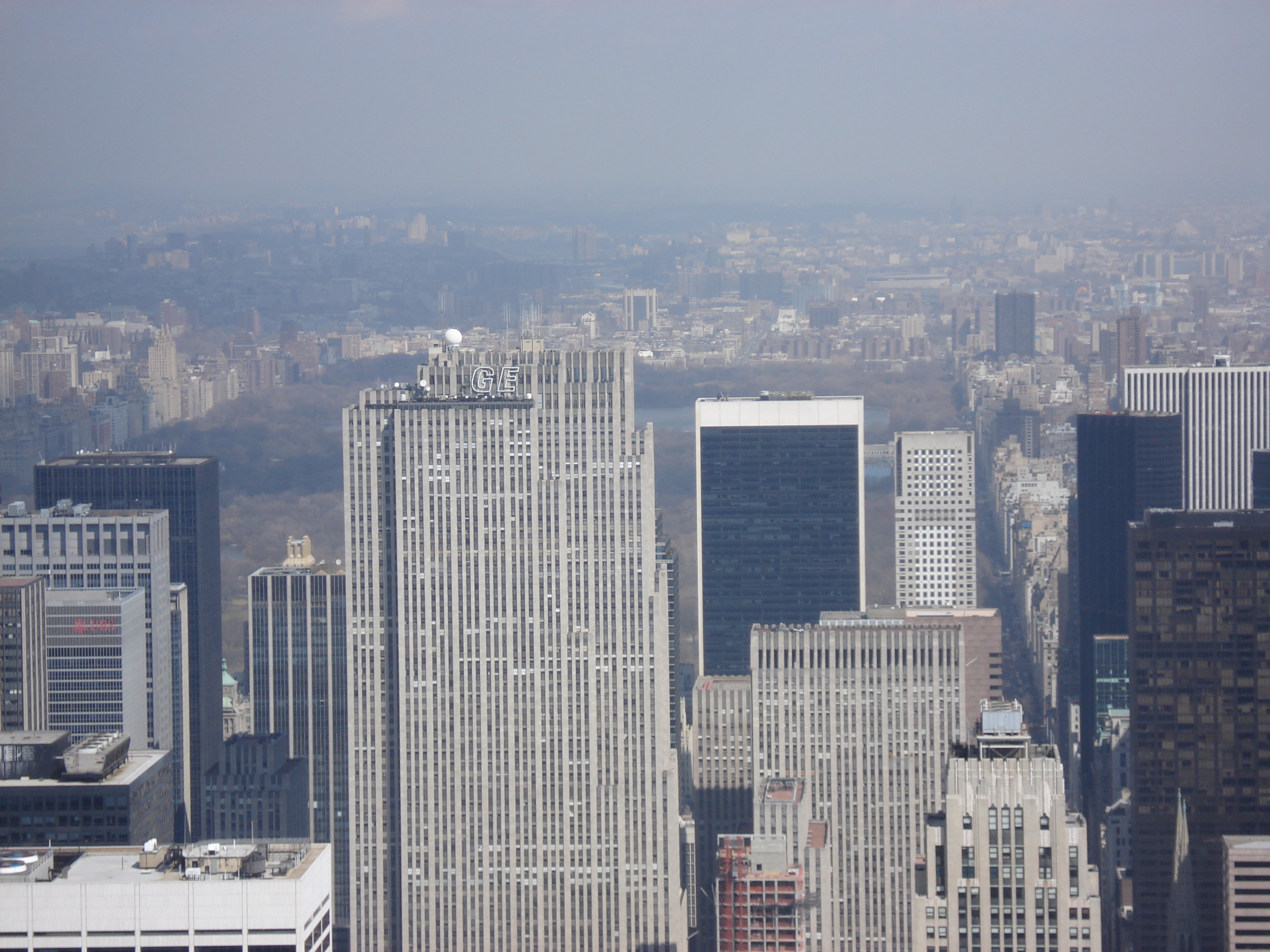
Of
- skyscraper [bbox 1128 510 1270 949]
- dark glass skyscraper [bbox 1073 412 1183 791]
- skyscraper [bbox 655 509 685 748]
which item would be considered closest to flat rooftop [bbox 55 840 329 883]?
skyscraper [bbox 655 509 685 748]

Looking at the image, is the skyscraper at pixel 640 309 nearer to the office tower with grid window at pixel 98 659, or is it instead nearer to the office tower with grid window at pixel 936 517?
the office tower with grid window at pixel 98 659

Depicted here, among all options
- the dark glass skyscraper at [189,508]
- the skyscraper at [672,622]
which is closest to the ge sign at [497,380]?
the skyscraper at [672,622]

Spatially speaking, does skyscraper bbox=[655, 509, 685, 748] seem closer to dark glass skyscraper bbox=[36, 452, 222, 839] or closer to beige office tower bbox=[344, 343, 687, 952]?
beige office tower bbox=[344, 343, 687, 952]

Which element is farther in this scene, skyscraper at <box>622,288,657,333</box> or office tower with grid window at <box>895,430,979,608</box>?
office tower with grid window at <box>895,430,979,608</box>

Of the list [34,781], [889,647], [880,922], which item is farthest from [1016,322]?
[34,781]

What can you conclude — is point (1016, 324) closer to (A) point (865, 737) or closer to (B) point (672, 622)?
(B) point (672, 622)

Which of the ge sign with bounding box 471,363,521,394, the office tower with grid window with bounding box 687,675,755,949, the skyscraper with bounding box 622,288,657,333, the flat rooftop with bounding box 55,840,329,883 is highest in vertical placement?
the skyscraper with bounding box 622,288,657,333
